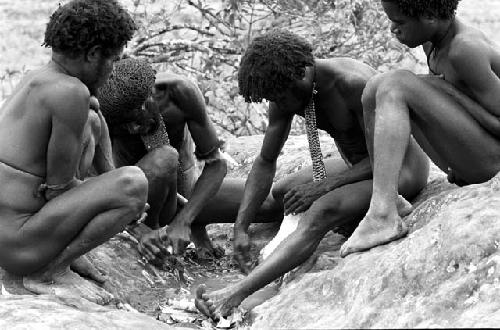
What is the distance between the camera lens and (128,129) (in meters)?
5.02

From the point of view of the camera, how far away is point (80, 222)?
4.13 metres

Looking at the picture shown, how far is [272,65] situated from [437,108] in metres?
0.87

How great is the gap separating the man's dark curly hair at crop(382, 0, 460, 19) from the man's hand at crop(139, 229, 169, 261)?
1.93m

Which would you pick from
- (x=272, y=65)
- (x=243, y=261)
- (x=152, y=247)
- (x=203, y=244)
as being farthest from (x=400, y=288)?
(x=203, y=244)

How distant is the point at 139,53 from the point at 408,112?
4202 mm

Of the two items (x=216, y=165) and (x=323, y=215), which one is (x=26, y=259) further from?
(x=216, y=165)

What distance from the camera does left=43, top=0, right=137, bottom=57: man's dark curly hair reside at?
4.00 m

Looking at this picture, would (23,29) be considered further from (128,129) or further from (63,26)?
(63,26)

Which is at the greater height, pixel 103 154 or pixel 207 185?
pixel 103 154

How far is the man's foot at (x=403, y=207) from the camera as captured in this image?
4.23 meters

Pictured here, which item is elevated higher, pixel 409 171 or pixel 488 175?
pixel 488 175

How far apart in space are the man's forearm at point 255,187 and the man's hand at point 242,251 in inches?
2.9

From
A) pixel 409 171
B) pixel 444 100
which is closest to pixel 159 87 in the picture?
pixel 409 171

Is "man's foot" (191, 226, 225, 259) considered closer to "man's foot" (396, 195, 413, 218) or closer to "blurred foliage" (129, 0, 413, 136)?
"man's foot" (396, 195, 413, 218)
